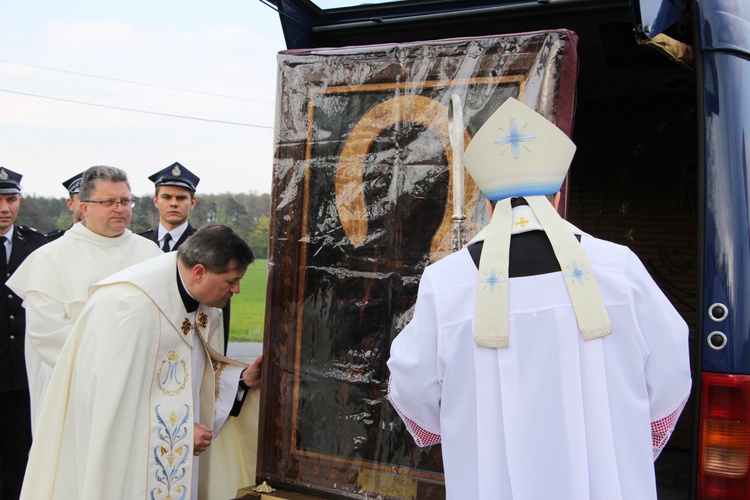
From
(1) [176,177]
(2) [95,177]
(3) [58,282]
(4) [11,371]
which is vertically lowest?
(4) [11,371]

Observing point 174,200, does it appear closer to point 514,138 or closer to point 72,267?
point 72,267

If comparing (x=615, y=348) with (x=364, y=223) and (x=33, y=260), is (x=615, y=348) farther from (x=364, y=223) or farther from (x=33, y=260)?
(x=33, y=260)

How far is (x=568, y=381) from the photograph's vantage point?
2090 mm

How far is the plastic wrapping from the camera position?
111 inches

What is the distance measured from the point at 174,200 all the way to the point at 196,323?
207 cm

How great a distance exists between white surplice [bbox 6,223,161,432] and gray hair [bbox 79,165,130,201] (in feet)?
0.91

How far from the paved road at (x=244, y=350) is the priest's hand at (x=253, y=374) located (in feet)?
30.4

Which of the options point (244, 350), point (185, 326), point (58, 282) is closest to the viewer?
point (185, 326)

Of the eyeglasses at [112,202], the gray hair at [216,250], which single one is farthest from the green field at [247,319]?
the gray hair at [216,250]

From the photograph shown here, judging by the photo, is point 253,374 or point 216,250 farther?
point 253,374

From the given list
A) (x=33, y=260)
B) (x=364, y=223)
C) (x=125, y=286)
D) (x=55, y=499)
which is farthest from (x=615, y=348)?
(x=33, y=260)

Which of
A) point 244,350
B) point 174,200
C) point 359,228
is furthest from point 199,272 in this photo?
point 244,350

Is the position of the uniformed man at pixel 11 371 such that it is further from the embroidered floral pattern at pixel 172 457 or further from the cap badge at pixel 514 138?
the cap badge at pixel 514 138

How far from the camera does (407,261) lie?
2.91 metres
